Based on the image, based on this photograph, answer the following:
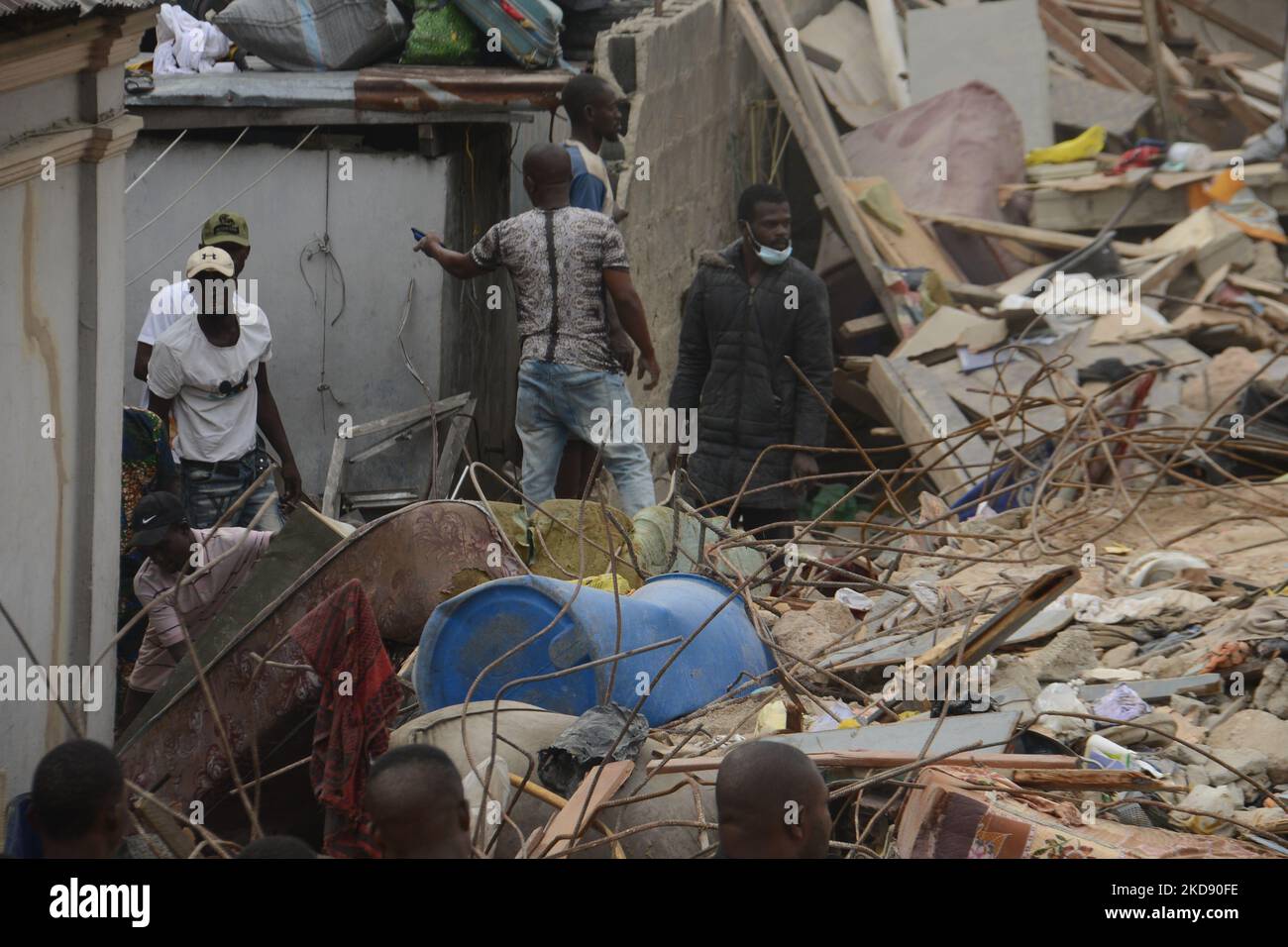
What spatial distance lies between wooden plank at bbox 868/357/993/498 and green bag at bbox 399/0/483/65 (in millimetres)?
3276

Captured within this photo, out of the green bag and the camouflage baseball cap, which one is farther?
the green bag

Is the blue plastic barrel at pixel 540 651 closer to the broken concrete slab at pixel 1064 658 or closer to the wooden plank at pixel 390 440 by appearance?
the broken concrete slab at pixel 1064 658

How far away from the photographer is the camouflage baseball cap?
708cm

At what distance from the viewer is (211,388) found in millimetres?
6797

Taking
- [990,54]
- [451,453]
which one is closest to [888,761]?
[451,453]

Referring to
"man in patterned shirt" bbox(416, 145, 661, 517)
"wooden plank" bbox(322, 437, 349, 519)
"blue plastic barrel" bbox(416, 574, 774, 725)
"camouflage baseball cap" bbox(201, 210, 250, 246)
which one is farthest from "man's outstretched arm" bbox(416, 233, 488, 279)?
"blue plastic barrel" bbox(416, 574, 774, 725)

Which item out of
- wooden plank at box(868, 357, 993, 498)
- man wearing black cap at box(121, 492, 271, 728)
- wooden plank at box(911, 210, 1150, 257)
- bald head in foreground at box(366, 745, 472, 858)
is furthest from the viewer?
wooden plank at box(911, 210, 1150, 257)

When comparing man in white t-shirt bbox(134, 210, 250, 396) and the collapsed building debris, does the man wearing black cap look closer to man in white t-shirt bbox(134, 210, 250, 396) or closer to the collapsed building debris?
the collapsed building debris

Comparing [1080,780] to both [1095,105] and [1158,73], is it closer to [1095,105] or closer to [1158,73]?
[1095,105]

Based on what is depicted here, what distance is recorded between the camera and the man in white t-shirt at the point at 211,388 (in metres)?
6.75

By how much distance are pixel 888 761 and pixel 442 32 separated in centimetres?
606

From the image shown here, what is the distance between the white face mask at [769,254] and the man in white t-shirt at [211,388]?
7.47 feet

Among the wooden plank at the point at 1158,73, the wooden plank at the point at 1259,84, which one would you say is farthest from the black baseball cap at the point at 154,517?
the wooden plank at the point at 1259,84
